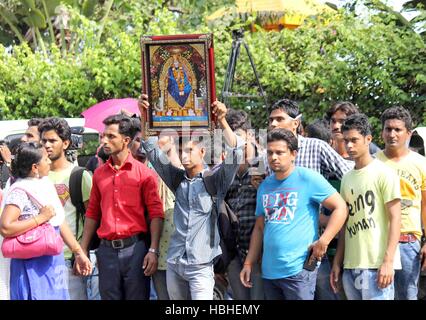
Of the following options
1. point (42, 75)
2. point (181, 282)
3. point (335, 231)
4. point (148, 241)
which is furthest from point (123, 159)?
point (42, 75)

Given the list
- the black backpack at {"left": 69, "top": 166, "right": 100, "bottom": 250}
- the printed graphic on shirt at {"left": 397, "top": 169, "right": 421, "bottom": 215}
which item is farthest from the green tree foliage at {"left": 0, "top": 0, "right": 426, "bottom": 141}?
the black backpack at {"left": 69, "top": 166, "right": 100, "bottom": 250}

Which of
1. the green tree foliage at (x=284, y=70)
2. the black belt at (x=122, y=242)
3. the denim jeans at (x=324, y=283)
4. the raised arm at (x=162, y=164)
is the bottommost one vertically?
the denim jeans at (x=324, y=283)

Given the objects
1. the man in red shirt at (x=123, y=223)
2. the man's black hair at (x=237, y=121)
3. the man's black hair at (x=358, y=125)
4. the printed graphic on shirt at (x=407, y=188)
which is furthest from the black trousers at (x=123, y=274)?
the printed graphic on shirt at (x=407, y=188)

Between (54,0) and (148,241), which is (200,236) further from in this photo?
(54,0)

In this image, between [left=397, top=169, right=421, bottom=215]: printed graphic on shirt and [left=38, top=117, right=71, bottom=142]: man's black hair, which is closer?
[left=397, top=169, right=421, bottom=215]: printed graphic on shirt

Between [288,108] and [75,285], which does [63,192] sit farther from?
[288,108]

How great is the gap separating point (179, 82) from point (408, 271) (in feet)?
7.23

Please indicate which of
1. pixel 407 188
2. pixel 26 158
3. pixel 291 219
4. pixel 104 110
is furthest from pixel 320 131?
pixel 104 110

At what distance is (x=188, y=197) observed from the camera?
6715mm

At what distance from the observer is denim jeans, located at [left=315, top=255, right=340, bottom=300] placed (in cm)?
667

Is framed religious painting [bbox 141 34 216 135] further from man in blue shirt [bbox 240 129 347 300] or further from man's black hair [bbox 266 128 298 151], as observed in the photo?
man in blue shirt [bbox 240 129 347 300]

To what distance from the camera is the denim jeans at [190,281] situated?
21.6 feet

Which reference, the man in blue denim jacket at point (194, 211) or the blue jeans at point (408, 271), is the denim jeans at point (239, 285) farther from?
the blue jeans at point (408, 271)

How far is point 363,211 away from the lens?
633 cm
